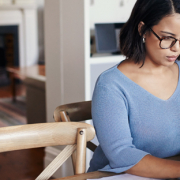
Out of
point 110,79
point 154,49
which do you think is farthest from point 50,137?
point 154,49

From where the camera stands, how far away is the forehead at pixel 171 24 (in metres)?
0.97

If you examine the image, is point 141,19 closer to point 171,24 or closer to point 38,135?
point 171,24

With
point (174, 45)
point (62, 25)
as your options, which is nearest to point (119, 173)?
point (174, 45)

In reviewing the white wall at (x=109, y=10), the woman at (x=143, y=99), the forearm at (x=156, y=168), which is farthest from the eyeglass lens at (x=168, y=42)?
the white wall at (x=109, y=10)

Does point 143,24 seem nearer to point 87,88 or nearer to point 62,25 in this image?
point 87,88

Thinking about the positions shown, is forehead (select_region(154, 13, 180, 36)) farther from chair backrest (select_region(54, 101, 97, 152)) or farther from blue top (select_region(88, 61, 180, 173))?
chair backrest (select_region(54, 101, 97, 152))

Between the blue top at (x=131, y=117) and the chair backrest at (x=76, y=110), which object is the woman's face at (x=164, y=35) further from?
the chair backrest at (x=76, y=110)

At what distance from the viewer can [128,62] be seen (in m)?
1.13

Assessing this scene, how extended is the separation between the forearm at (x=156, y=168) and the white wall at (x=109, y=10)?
68.3 inches

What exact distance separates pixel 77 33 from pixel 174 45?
1.14m

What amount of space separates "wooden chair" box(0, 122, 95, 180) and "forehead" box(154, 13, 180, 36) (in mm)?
403

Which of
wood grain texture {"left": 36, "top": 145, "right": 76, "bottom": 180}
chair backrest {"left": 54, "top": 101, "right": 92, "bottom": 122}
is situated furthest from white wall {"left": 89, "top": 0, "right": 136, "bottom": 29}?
wood grain texture {"left": 36, "top": 145, "right": 76, "bottom": 180}

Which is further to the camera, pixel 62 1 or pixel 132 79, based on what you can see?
pixel 62 1

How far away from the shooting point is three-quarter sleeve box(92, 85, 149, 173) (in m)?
0.92
